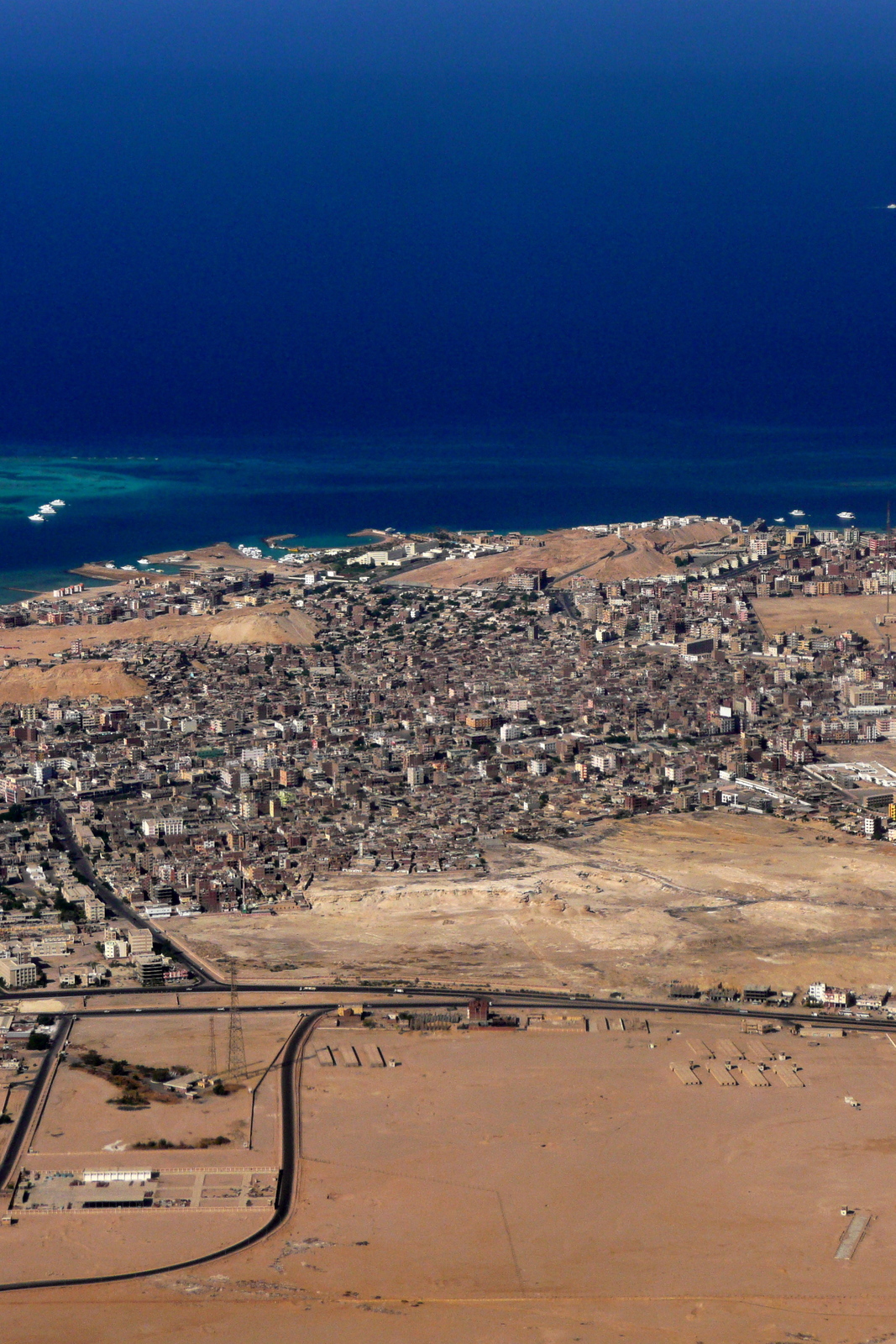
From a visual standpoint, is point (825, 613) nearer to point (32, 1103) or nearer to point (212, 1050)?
point (212, 1050)

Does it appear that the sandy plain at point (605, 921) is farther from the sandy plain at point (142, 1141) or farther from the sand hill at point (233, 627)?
the sand hill at point (233, 627)

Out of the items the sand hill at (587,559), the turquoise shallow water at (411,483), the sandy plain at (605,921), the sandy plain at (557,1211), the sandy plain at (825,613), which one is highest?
the turquoise shallow water at (411,483)

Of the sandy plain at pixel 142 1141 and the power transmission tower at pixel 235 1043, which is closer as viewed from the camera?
the sandy plain at pixel 142 1141

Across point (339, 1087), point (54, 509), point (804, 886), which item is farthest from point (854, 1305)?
point (54, 509)

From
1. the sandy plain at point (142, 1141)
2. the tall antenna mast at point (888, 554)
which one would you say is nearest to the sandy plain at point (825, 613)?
the tall antenna mast at point (888, 554)

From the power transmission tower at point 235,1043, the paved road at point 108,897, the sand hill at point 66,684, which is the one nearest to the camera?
the power transmission tower at point 235,1043

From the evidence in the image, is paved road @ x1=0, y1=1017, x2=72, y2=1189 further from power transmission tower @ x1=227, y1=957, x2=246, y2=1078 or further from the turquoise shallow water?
the turquoise shallow water

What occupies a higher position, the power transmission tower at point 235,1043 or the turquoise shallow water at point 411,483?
the turquoise shallow water at point 411,483
